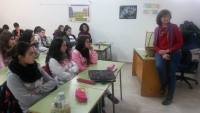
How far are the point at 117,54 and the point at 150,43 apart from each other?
1.11 m

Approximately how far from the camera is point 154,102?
2.68m

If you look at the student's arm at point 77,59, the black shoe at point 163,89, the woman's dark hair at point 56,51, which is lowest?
the black shoe at point 163,89

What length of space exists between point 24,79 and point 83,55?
3.60ft

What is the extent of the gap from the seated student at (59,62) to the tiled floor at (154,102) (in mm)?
880

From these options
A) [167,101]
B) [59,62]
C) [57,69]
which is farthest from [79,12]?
Answer: [167,101]

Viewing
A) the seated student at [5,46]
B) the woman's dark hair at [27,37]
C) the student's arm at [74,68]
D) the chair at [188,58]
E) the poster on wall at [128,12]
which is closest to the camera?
the student's arm at [74,68]

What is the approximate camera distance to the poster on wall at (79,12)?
4957 millimetres

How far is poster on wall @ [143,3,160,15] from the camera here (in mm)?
4307

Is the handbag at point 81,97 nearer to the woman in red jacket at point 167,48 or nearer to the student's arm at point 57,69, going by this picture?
the student's arm at point 57,69

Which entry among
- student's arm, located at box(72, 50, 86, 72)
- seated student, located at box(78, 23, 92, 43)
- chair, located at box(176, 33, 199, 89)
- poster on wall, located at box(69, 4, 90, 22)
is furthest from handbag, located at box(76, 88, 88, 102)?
poster on wall, located at box(69, 4, 90, 22)

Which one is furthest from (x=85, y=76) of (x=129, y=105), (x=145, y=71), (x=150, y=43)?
(x=150, y=43)

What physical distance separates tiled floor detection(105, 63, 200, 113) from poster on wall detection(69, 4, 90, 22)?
2633 millimetres

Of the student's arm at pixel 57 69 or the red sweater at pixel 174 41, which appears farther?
the red sweater at pixel 174 41

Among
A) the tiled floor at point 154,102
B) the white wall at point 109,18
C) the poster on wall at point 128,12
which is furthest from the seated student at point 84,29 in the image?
the tiled floor at point 154,102
